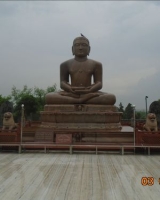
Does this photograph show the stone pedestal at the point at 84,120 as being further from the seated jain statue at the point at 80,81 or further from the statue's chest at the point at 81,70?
the statue's chest at the point at 81,70

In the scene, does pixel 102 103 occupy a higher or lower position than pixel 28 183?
higher

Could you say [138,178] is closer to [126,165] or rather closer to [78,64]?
[126,165]

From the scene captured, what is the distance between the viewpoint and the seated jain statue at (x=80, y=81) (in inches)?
497

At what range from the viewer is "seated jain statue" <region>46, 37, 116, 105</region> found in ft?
41.4

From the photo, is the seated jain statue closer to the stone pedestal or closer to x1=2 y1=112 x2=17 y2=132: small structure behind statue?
the stone pedestal

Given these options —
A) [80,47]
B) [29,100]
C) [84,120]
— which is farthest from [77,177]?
[29,100]

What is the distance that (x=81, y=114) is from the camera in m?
11.8

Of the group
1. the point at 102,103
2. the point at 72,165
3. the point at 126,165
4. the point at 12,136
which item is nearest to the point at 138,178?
the point at 126,165

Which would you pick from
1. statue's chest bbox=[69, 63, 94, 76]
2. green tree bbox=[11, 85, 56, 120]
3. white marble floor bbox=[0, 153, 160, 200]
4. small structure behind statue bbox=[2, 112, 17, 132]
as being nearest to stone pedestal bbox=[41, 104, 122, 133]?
small structure behind statue bbox=[2, 112, 17, 132]

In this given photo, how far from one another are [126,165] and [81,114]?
493 cm
